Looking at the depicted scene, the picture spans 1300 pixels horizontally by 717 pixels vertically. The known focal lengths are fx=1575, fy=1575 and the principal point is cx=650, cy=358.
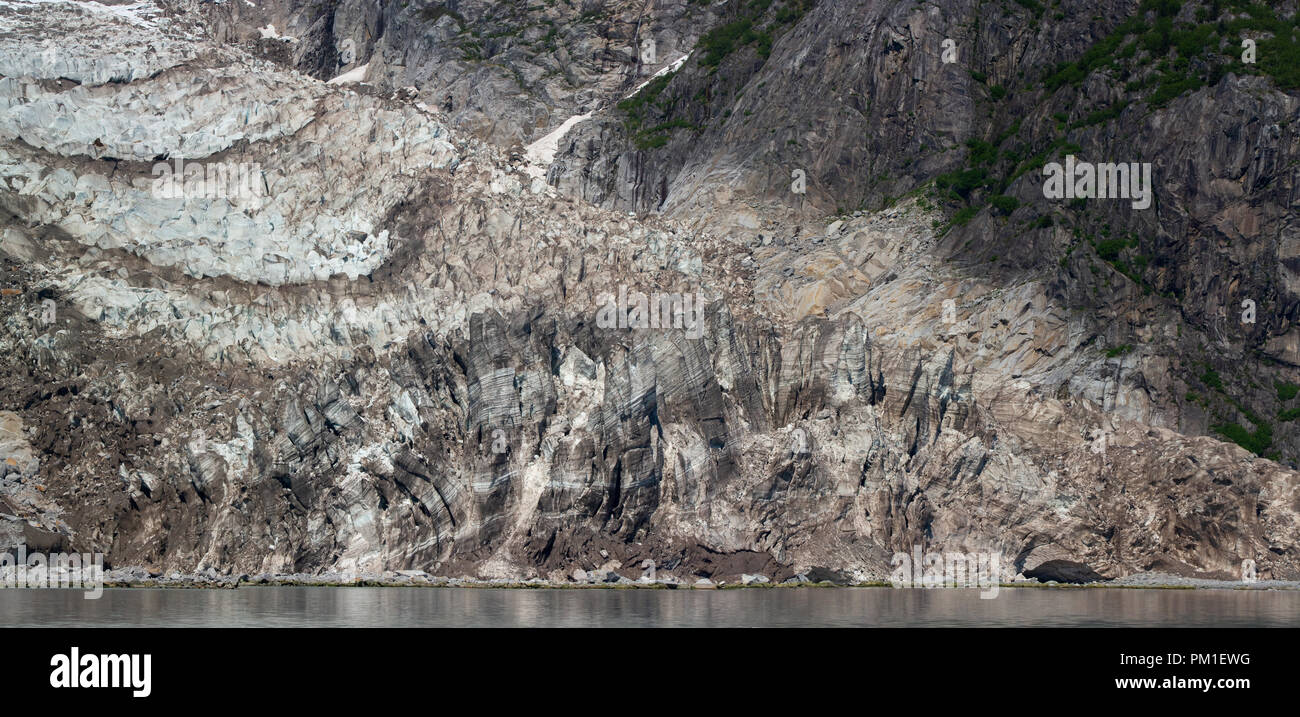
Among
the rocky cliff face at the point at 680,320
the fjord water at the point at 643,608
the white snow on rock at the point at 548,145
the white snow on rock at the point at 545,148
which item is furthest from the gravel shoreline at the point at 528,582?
the white snow on rock at the point at 545,148

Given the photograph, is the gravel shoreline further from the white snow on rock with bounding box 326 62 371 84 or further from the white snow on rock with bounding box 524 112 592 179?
the white snow on rock with bounding box 326 62 371 84

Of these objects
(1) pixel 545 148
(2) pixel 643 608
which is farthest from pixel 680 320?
(1) pixel 545 148

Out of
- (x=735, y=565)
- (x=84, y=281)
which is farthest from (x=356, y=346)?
(x=735, y=565)

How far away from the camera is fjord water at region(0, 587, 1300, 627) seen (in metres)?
58.1

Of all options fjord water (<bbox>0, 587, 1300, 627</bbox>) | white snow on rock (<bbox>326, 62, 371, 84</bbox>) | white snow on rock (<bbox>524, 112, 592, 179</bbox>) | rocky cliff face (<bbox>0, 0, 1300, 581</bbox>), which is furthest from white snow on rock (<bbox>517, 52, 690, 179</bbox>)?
fjord water (<bbox>0, 587, 1300, 627</bbox>)

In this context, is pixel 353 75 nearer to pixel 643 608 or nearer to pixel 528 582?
pixel 528 582

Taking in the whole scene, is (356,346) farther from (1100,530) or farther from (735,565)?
(1100,530)

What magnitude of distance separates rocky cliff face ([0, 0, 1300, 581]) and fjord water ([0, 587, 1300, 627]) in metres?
7.50

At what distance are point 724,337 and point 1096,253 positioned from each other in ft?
80.9

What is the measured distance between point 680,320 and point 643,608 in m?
31.3

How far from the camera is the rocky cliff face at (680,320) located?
287 feet

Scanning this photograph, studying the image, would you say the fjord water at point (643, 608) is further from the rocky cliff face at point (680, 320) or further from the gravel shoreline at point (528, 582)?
the rocky cliff face at point (680, 320)

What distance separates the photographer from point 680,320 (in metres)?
Result: 94.6

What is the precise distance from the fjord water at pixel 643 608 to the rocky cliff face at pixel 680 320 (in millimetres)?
7501
